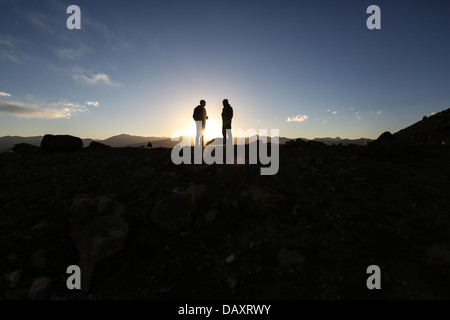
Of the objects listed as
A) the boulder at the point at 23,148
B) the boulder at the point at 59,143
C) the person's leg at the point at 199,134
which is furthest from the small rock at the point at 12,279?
the boulder at the point at 23,148

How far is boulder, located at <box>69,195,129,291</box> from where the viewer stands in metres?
4.76

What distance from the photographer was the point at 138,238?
5.46 meters

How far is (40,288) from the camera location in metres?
4.41

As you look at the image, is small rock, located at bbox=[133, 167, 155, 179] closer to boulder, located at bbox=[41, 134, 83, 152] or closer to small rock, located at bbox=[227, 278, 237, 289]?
small rock, located at bbox=[227, 278, 237, 289]

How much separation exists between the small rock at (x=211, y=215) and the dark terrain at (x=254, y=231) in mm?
29

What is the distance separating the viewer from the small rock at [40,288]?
431cm

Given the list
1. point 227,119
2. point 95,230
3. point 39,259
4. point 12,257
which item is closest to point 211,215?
point 95,230

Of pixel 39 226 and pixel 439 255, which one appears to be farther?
pixel 39 226

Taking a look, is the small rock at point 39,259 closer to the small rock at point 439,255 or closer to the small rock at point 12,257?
the small rock at point 12,257

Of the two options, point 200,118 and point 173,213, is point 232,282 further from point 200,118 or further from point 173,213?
point 200,118

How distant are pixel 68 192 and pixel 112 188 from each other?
1.68 metres

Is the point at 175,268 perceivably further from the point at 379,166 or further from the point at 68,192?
the point at 379,166

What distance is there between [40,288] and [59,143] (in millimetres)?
12404
